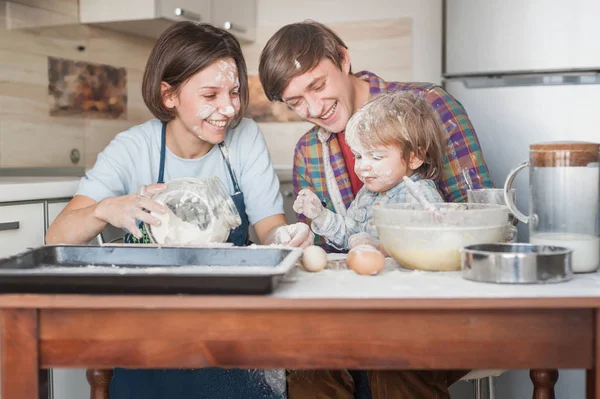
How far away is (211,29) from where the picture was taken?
1.78 metres

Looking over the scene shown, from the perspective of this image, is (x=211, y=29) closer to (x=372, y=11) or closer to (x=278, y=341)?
(x=278, y=341)

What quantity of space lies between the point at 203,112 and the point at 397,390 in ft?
2.62

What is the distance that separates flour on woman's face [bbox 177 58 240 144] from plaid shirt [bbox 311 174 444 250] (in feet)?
1.17

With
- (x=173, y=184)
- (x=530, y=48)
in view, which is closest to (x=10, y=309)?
(x=173, y=184)

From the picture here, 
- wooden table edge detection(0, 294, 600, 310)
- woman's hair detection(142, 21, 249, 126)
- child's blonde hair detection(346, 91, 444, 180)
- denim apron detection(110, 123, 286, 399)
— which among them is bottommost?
denim apron detection(110, 123, 286, 399)

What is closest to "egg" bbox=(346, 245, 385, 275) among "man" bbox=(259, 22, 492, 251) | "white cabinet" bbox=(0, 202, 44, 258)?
"man" bbox=(259, 22, 492, 251)

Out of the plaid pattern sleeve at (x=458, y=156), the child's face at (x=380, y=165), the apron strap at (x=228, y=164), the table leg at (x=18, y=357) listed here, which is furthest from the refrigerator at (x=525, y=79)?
the table leg at (x=18, y=357)

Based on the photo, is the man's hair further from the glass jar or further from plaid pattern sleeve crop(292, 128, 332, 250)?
the glass jar

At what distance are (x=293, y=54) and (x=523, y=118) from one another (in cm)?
92

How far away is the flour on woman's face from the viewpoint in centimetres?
174

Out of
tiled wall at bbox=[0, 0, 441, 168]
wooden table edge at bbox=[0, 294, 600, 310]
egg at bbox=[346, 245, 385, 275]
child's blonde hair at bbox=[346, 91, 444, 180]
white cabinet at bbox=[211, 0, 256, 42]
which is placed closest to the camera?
wooden table edge at bbox=[0, 294, 600, 310]

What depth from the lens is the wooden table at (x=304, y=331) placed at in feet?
3.01

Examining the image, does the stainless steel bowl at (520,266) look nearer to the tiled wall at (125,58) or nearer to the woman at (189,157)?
the woman at (189,157)

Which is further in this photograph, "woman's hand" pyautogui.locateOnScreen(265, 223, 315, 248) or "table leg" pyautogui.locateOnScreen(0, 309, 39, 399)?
"woman's hand" pyautogui.locateOnScreen(265, 223, 315, 248)
